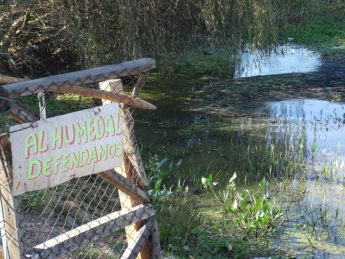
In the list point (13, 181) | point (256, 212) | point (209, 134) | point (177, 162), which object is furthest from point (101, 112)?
point (209, 134)

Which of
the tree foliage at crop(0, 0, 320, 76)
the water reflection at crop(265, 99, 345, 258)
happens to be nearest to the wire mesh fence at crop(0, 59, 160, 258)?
the water reflection at crop(265, 99, 345, 258)

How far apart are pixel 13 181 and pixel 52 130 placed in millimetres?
280

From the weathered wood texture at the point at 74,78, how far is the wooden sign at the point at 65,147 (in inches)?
6.4

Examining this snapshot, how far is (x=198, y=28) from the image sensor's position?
28.5 ft

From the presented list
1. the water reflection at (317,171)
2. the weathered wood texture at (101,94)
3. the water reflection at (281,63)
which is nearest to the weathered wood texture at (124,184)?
the weathered wood texture at (101,94)

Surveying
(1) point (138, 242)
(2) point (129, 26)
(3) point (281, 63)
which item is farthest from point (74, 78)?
(3) point (281, 63)

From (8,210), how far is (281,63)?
11174mm

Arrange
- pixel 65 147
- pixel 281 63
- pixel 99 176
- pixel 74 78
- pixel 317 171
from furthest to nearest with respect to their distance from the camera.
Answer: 1. pixel 281 63
2. pixel 317 171
3. pixel 99 176
4. pixel 74 78
5. pixel 65 147

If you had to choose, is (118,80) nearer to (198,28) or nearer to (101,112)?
(101,112)

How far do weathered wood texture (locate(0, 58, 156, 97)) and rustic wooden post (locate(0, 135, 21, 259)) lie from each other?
0.94 feet

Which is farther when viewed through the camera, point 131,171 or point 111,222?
point 131,171

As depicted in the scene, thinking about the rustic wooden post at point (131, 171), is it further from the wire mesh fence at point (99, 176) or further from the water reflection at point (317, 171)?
the water reflection at point (317, 171)

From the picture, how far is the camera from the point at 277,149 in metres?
7.50

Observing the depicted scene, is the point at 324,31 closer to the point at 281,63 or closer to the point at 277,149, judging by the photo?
the point at 281,63
